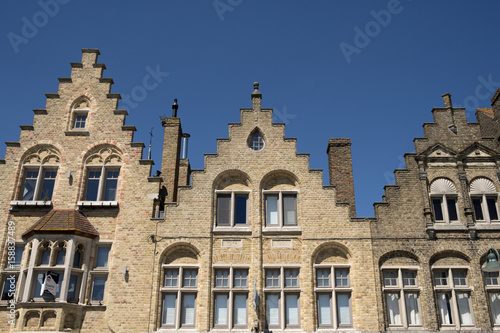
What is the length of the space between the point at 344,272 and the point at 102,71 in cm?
1506

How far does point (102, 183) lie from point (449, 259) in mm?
15239

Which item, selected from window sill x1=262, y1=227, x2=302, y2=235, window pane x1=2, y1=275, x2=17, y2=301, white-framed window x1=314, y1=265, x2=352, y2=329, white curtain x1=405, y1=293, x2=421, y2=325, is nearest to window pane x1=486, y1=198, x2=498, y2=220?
white curtain x1=405, y1=293, x2=421, y2=325

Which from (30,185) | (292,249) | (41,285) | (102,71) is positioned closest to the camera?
(41,285)

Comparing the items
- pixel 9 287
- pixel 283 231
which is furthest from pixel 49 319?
pixel 283 231

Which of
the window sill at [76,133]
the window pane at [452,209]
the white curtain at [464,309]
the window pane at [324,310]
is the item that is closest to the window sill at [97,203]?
the window sill at [76,133]

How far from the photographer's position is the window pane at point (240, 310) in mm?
19547

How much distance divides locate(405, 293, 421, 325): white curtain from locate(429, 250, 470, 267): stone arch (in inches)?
62.2

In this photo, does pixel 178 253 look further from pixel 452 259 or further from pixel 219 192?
pixel 452 259

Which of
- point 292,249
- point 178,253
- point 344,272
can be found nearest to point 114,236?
point 178,253

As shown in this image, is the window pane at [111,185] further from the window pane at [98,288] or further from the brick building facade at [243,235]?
the window pane at [98,288]

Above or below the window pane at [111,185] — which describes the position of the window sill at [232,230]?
below

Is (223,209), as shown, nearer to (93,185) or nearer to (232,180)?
(232,180)

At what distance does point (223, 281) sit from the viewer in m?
20.1

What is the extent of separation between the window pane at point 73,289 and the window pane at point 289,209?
352 inches
